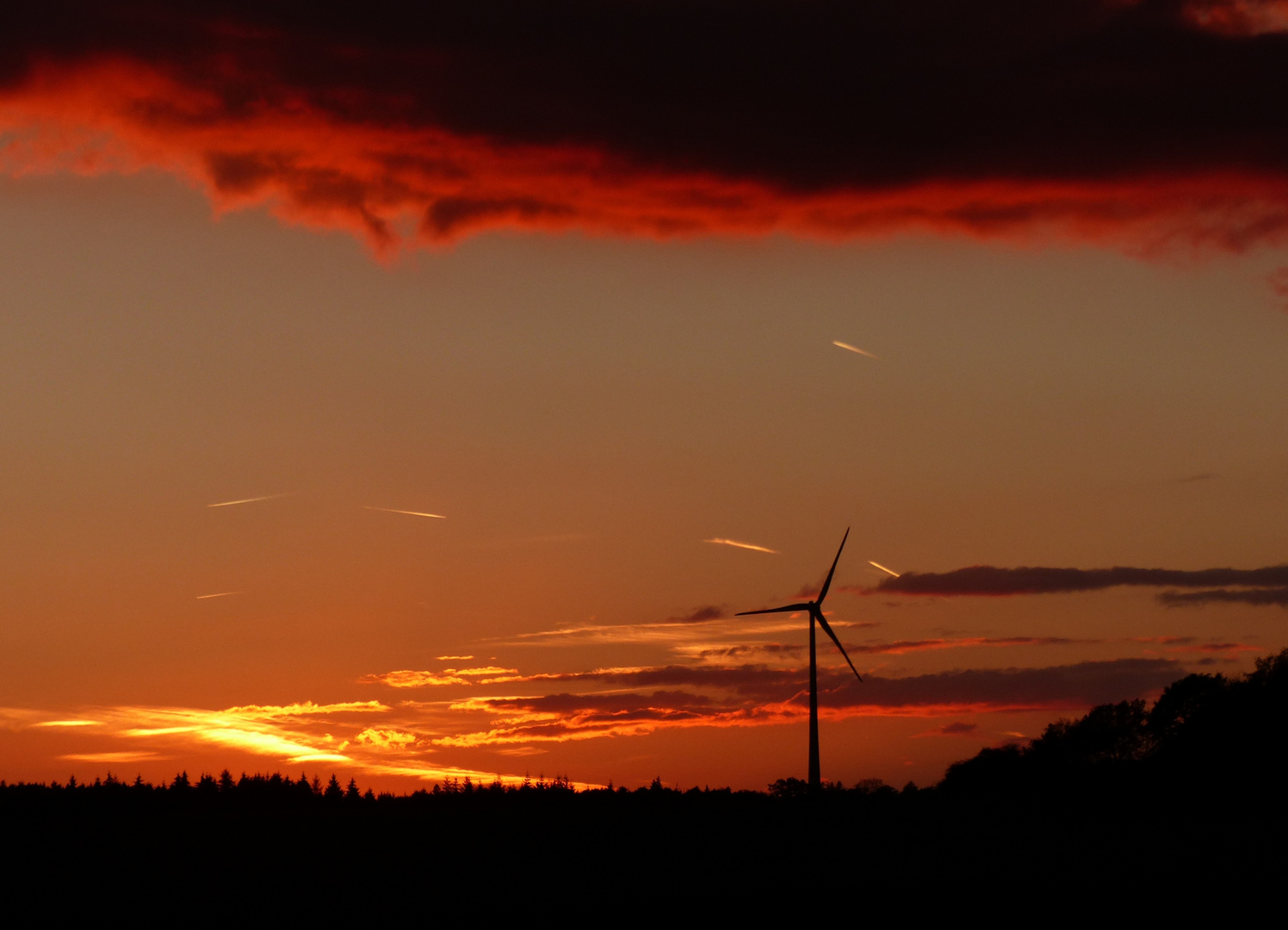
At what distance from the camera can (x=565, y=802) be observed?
141m

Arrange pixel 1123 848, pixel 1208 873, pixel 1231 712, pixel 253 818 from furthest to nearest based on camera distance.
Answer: pixel 1231 712 < pixel 253 818 < pixel 1123 848 < pixel 1208 873

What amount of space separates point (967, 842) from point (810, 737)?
102 ft

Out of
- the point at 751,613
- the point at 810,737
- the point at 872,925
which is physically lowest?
the point at 872,925

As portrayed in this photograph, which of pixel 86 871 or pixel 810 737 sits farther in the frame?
pixel 810 737

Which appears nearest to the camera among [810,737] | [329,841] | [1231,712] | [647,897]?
[647,897]

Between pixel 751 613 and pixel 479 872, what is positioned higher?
pixel 751 613

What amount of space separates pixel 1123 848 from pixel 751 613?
5316cm

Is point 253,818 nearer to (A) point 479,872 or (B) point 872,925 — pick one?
(A) point 479,872

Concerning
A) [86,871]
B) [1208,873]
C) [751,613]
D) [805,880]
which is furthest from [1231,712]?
[86,871]

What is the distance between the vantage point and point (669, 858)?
88.0 m

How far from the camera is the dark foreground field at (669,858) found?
73.8 metres

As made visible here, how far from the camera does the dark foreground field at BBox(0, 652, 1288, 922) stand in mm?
73812

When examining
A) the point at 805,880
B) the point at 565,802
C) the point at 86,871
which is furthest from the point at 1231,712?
the point at 86,871

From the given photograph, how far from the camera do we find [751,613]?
458 feet
